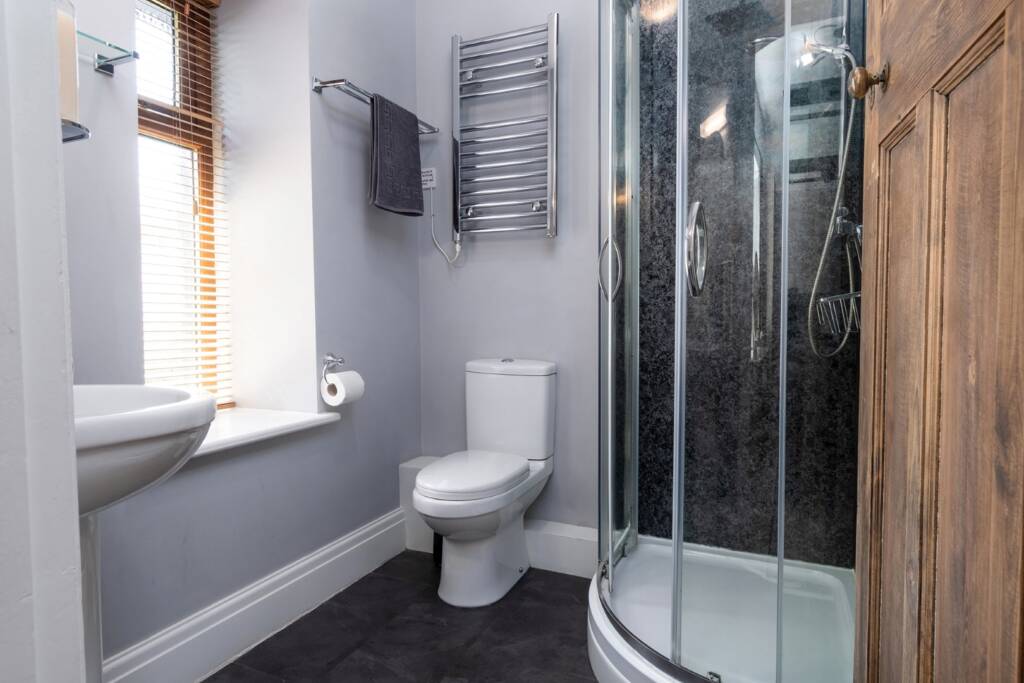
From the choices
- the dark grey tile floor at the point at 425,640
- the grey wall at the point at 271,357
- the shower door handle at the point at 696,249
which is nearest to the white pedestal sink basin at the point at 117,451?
the grey wall at the point at 271,357

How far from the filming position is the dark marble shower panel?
1.52 metres

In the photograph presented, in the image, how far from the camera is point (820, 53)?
4.67ft

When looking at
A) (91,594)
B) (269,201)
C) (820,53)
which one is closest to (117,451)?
(91,594)

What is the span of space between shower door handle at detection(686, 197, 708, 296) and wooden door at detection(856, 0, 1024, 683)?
1.86 feet

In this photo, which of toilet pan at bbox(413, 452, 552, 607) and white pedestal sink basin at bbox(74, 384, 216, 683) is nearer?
white pedestal sink basin at bbox(74, 384, 216, 683)

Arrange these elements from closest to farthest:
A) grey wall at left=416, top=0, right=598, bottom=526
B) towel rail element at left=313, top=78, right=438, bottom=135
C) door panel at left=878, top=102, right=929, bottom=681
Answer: door panel at left=878, top=102, right=929, bottom=681 < towel rail element at left=313, top=78, right=438, bottom=135 < grey wall at left=416, top=0, right=598, bottom=526

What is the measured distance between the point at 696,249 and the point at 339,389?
123 centimetres

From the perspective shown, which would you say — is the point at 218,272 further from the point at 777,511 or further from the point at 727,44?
the point at 777,511

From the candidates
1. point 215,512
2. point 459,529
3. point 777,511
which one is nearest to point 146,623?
point 215,512

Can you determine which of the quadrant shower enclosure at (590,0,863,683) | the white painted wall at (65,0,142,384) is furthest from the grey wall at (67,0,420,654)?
the quadrant shower enclosure at (590,0,863,683)

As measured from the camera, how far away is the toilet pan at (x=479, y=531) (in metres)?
1.85

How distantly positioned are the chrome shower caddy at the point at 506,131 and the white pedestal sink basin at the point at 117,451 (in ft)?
4.96

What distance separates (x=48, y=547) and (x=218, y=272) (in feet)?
6.37

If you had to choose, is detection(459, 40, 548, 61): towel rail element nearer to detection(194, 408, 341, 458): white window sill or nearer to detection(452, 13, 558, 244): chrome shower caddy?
detection(452, 13, 558, 244): chrome shower caddy
